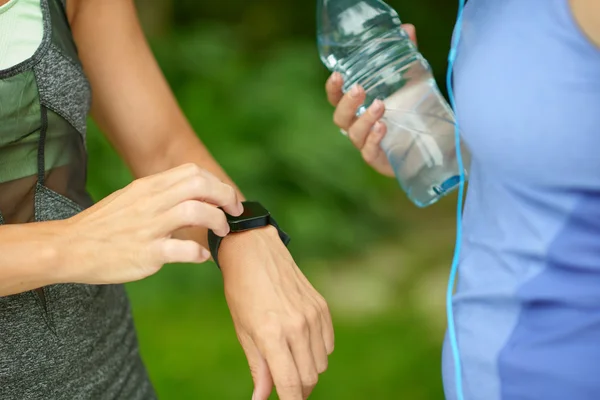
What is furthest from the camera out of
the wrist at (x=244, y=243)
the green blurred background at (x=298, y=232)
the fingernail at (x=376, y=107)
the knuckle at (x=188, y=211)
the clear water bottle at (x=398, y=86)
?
the green blurred background at (x=298, y=232)

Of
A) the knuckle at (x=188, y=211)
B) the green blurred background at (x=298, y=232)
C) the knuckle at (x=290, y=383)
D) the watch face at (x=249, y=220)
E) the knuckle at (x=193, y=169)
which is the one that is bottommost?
the green blurred background at (x=298, y=232)

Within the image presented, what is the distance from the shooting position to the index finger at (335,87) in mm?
1533

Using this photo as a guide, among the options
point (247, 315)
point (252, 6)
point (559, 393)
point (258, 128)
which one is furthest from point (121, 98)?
point (252, 6)

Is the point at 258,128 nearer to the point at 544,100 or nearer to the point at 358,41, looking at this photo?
the point at 358,41

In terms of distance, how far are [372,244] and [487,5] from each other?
3.41 metres

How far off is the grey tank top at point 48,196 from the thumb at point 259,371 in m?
0.38

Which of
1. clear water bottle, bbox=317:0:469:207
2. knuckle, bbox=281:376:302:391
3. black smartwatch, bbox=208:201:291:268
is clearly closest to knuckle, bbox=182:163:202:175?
black smartwatch, bbox=208:201:291:268

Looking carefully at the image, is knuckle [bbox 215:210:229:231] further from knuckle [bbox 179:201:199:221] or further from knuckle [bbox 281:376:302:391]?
knuckle [bbox 281:376:302:391]

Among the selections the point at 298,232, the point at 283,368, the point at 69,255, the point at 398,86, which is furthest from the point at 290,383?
the point at 298,232

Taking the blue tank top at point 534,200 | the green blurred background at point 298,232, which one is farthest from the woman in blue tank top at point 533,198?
the green blurred background at point 298,232

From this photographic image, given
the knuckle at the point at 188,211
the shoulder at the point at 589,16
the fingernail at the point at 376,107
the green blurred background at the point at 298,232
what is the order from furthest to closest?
the green blurred background at the point at 298,232, the fingernail at the point at 376,107, the knuckle at the point at 188,211, the shoulder at the point at 589,16

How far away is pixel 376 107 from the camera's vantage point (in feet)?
4.94

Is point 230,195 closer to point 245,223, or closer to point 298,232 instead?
point 245,223

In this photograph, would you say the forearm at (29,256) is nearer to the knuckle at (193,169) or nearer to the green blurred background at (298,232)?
the knuckle at (193,169)
